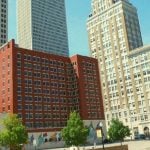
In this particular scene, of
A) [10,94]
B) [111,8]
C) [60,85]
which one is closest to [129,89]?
[60,85]

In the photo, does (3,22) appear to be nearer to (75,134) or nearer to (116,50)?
(116,50)

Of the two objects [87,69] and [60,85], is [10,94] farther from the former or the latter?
[87,69]

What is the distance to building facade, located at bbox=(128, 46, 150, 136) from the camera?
478 feet

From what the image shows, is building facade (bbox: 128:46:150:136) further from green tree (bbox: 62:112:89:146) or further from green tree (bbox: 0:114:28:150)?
green tree (bbox: 0:114:28:150)

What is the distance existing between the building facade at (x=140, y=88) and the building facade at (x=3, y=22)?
7154cm

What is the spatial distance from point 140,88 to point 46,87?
49.0 m

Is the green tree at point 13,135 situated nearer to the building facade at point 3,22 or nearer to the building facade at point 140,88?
the building facade at point 140,88

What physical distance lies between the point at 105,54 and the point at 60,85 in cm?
4244

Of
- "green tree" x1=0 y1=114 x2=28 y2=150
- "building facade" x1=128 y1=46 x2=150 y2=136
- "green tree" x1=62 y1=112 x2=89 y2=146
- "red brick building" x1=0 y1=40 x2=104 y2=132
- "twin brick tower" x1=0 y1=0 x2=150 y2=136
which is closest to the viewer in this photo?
"green tree" x1=62 y1=112 x2=89 y2=146

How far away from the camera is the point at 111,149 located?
5738cm

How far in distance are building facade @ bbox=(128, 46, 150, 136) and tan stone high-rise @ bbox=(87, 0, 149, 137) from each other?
96 centimetres

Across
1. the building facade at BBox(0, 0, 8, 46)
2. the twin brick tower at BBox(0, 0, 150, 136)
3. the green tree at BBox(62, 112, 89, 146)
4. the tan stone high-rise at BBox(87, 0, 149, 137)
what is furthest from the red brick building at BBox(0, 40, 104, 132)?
the building facade at BBox(0, 0, 8, 46)

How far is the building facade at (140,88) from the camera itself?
14562cm

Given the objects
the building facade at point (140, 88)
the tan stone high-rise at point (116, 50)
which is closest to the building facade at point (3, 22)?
the tan stone high-rise at point (116, 50)
